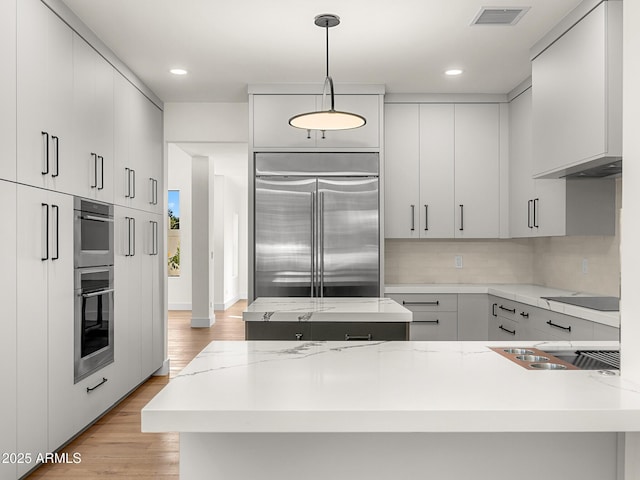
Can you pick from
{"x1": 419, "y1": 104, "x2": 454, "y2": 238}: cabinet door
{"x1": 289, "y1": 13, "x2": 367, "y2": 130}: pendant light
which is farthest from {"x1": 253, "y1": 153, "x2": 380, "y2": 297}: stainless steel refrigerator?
{"x1": 289, "y1": 13, "x2": 367, "y2": 130}: pendant light

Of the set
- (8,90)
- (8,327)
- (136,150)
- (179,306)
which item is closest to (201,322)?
(179,306)

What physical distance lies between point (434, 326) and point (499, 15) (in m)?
2.53

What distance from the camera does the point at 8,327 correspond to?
97.2 inches

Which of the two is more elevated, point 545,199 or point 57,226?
point 545,199

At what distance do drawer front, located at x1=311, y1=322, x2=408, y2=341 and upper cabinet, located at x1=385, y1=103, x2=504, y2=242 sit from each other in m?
1.92

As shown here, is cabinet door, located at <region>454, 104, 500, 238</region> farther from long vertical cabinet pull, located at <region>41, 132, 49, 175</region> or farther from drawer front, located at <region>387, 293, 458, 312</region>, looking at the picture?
long vertical cabinet pull, located at <region>41, 132, 49, 175</region>

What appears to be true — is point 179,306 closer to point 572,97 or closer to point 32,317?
point 32,317

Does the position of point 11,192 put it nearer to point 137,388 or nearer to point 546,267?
point 137,388

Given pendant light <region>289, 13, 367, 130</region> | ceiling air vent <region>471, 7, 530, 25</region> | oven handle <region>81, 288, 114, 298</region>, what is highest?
ceiling air vent <region>471, 7, 530, 25</region>

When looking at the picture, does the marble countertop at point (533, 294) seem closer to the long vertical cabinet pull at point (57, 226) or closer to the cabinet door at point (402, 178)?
the cabinet door at point (402, 178)

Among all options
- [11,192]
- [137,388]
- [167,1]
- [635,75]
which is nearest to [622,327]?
[635,75]

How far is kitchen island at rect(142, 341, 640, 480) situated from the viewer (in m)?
1.27

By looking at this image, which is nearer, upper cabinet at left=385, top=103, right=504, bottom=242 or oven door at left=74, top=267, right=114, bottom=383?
oven door at left=74, top=267, right=114, bottom=383

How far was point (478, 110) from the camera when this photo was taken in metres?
4.86
